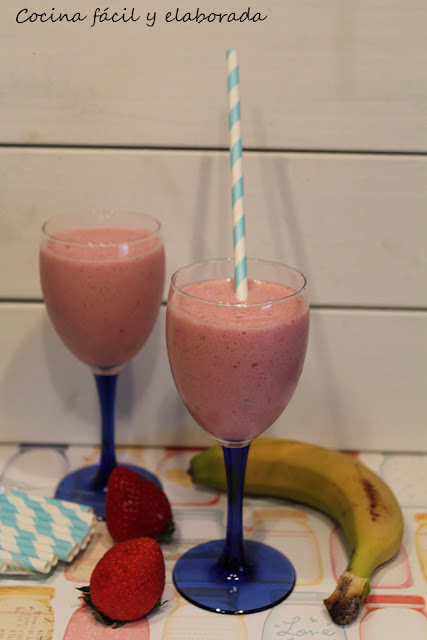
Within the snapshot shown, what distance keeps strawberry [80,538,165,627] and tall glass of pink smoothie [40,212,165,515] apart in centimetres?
20

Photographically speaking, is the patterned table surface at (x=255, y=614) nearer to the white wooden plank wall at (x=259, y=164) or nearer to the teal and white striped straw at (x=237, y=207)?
the white wooden plank wall at (x=259, y=164)

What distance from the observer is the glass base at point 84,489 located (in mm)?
942

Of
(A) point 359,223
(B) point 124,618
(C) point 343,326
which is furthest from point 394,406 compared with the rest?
(B) point 124,618

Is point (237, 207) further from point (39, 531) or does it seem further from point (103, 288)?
point (39, 531)

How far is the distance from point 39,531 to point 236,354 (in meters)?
0.36

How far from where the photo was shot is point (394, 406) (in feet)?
3.47

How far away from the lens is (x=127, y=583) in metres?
0.72

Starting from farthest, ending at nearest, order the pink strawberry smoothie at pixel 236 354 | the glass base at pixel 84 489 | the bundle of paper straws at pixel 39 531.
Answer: the glass base at pixel 84 489, the bundle of paper straws at pixel 39 531, the pink strawberry smoothie at pixel 236 354

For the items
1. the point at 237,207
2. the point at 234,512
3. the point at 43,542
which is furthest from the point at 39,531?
the point at 237,207

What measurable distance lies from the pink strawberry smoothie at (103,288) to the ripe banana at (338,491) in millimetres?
221

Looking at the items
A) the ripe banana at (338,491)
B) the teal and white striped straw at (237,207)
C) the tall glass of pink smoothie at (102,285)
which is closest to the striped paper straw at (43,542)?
the tall glass of pink smoothie at (102,285)

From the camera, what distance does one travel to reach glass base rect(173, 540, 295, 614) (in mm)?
767

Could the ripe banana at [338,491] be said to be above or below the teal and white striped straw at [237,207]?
below

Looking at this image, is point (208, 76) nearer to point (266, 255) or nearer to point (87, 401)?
point (266, 255)
